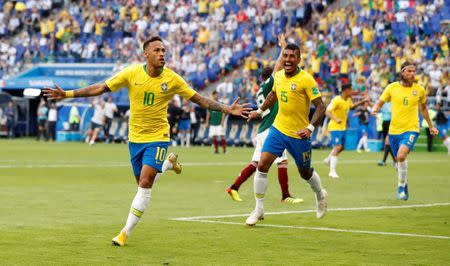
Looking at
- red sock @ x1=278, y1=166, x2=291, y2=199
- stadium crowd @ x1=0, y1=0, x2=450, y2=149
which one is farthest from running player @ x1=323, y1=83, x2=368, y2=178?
stadium crowd @ x1=0, y1=0, x2=450, y2=149

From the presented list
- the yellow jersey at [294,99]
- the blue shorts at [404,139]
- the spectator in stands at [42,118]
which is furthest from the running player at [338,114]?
the spectator in stands at [42,118]

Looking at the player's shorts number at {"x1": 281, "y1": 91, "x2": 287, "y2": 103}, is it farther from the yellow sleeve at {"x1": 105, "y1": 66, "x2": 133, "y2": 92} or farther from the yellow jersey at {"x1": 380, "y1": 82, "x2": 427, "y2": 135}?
the yellow jersey at {"x1": 380, "y1": 82, "x2": 427, "y2": 135}

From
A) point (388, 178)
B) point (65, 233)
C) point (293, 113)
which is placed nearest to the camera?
point (65, 233)

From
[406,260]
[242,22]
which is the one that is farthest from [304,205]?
[242,22]

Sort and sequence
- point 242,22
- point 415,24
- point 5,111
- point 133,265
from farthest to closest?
point 5,111 < point 242,22 < point 415,24 < point 133,265

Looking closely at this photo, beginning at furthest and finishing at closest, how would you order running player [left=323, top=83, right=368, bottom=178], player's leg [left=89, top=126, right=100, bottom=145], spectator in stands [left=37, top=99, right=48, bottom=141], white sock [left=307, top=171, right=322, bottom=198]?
1. spectator in stands [left=37, top=99, right=48, bottom=141]
2. player's leg [left=89, top=126, right=100, bottom=145]
3. running player [left=323, top=83, right=368, bottom=178]
4. white sock [left=307, top=171, right=322, bottom=198]

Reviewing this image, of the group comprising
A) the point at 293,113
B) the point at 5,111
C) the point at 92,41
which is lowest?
the point at 5,111

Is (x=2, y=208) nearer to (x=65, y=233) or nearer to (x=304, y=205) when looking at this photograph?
(x=65, y=233)

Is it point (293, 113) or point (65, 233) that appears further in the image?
point (293, 113)

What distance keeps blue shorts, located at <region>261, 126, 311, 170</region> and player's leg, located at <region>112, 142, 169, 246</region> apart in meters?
2.33

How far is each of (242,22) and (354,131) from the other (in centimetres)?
971

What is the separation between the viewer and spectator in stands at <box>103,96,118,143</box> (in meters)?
49.2

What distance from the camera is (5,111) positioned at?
5425 cm

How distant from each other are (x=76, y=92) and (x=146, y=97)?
847mm
